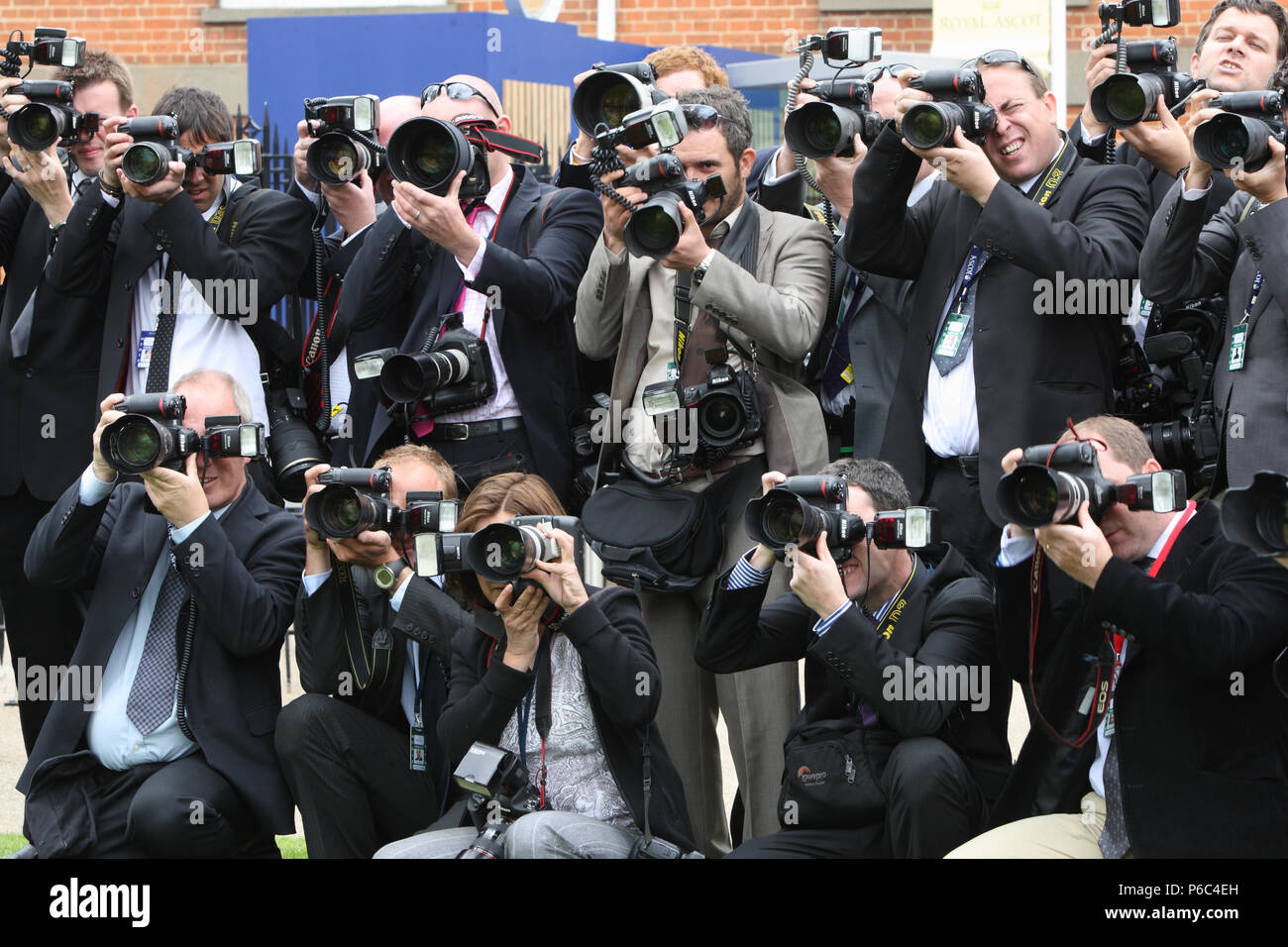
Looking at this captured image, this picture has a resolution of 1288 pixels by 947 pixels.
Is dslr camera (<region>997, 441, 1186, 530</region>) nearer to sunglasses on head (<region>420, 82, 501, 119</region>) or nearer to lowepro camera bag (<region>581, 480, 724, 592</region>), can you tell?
lowepro camera bag (<region>581, 480, 724, 592</region>)

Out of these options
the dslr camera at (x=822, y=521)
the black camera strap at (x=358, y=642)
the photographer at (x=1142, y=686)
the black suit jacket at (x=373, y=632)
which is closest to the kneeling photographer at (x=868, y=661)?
the dslr camera at (x=822, y=521)

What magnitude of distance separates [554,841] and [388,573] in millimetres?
742

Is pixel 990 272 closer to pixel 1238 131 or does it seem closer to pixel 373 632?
pixel 1238 131

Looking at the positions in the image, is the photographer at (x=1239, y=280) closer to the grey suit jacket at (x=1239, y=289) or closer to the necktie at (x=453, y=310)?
the grey suit jacket at (x=1239, y=289)

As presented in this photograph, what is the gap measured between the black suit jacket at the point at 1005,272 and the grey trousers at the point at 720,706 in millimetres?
428

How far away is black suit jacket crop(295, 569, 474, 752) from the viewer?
13.1 feet

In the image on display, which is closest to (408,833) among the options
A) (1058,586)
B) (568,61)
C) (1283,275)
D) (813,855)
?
(813,855)

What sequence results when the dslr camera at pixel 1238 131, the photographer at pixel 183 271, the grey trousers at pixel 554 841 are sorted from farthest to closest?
the photographer at pixel 183 271
the dslr camera at pixel 1238 131
the grey trousers at pixel 554 841

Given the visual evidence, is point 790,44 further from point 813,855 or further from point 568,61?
point 568,61

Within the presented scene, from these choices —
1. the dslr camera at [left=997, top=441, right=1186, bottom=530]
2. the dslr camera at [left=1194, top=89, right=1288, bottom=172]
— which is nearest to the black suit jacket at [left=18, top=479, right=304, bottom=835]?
the dslr camera at [left=997, top=441, right=1186, bottom=530]

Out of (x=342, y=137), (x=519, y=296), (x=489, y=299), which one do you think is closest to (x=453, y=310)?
(x=489, y=299)

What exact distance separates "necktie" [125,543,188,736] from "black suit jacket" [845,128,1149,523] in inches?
67.8

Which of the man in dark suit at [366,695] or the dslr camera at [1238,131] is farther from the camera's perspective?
the man in dark suit at [366,695]

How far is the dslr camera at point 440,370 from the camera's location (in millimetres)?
4340
